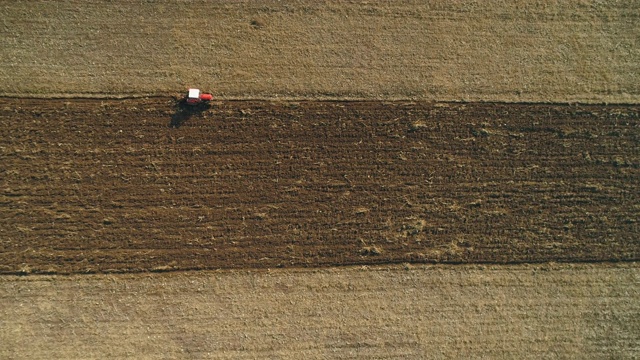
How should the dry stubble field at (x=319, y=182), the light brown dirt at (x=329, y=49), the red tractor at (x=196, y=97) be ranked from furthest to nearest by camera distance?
the light brown dirt at (x=329, y=49), the red tractor at (x=196, y=97), the dry stubble field at (x=319, y=182)

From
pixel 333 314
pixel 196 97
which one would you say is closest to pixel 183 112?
pixel 196 97

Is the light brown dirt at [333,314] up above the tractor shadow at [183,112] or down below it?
below

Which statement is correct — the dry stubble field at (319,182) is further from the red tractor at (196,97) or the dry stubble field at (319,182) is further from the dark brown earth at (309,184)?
the red tractor at (196,97)

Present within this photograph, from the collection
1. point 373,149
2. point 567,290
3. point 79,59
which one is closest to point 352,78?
point 373,149

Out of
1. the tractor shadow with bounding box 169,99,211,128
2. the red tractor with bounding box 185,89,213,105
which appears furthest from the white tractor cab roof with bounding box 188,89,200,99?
the tractor shadow with bounding box 169,99,211,128

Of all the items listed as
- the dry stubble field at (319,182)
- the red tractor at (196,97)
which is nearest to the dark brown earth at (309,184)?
the dry stubble field at (319,182)

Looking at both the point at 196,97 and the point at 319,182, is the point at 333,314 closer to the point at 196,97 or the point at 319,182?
the point at 319,182

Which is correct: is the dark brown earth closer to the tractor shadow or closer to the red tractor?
the tractor shadow
